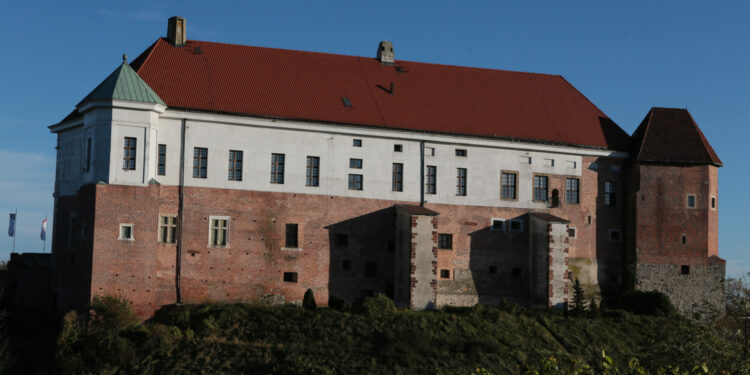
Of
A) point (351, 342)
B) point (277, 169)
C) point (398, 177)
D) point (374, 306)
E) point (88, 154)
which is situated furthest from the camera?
point (398, 177)

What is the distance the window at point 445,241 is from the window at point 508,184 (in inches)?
177

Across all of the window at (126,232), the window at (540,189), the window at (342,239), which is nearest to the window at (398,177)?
the window at (342,239)

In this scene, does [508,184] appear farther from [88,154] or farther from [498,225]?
[88,154]

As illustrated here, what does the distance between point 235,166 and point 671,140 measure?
27.8 meters

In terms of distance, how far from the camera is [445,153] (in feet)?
175

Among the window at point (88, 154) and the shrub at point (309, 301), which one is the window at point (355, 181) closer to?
the shrub at point (309, 301)

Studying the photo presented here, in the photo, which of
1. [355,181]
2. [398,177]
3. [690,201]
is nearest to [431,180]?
[398,177]

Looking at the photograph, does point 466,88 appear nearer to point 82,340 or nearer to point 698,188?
point 698,188

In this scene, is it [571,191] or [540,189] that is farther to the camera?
[571,191]

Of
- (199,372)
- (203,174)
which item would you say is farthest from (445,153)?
(199,372)

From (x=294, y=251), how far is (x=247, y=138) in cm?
696

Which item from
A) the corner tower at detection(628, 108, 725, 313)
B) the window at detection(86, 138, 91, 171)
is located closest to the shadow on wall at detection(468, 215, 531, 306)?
the corner tower at detection(628, 108, 725, 313)

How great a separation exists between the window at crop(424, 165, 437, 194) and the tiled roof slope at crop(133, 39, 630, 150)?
7.82 ft

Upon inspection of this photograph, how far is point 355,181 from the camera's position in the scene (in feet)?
169
